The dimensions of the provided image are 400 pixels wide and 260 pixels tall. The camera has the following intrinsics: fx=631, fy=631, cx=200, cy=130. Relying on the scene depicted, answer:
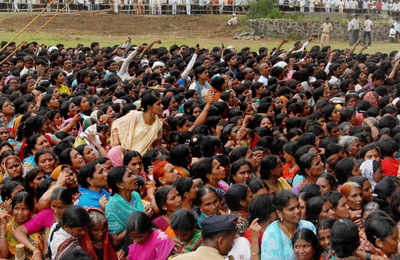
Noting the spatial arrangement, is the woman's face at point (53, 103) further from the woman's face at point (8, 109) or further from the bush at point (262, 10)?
the bush at point (262, 10)

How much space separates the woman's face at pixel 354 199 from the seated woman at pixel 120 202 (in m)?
1.77

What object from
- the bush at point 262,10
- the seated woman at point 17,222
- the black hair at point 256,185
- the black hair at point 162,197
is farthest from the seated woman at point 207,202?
the bush at point 262,10

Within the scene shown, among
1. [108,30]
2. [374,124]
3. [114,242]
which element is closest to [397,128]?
[374,124]

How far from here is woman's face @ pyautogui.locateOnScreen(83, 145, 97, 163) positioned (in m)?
6.36

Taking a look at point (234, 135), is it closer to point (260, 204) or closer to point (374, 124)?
point (374, 124)

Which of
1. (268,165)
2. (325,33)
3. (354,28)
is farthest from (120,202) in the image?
(354,28)

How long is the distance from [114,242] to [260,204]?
1.15 metres

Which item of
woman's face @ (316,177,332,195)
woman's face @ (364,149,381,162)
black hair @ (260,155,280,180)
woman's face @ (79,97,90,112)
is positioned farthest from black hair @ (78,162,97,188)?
woman's face @ (79,97,90,112)

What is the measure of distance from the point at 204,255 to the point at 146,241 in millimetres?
1018

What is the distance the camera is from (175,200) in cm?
502

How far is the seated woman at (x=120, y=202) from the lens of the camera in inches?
193

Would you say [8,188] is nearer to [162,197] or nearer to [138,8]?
[162,197]

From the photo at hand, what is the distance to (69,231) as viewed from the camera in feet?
14.5

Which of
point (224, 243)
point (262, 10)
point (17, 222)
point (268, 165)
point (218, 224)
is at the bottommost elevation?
point (17, 222)
